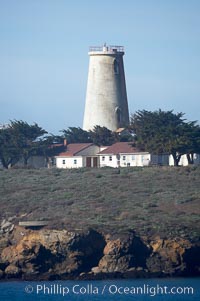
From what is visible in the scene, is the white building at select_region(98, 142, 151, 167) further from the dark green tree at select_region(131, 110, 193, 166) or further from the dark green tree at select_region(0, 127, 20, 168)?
the dark green tree at select_region(0, 127, 20, 168)

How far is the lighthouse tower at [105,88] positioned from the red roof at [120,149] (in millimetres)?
2196

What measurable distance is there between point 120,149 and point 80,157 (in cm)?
284

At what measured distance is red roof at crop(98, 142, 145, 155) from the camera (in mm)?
75875

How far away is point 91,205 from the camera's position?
2381 inches

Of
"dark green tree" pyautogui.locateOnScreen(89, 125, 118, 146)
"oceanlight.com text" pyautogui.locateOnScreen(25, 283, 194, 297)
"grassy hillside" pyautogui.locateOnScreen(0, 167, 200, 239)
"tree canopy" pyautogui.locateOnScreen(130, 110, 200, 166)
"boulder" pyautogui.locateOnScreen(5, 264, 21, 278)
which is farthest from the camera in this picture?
"dark green tree" pyautogui.locateOnScreen(89, 125, 118, 146)

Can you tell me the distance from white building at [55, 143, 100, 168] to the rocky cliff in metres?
24.0

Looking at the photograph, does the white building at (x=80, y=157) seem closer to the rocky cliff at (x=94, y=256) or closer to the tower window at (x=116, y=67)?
the tower window at (x=116, y=67)

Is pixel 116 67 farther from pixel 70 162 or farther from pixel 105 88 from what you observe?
pixel 70 162

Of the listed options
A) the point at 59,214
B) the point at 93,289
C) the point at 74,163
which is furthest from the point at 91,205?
the point at 74,163

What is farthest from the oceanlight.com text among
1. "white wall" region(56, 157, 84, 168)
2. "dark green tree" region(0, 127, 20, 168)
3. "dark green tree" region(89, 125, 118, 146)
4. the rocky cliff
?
"dark green tree" region(89, 125, 118, 146)

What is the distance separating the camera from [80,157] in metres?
77.9

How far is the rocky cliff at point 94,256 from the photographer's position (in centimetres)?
5181

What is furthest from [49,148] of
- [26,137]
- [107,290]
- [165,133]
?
[107,290]

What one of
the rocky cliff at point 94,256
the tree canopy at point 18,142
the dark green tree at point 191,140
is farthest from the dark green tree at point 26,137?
the rocky cliff at point 94,256
